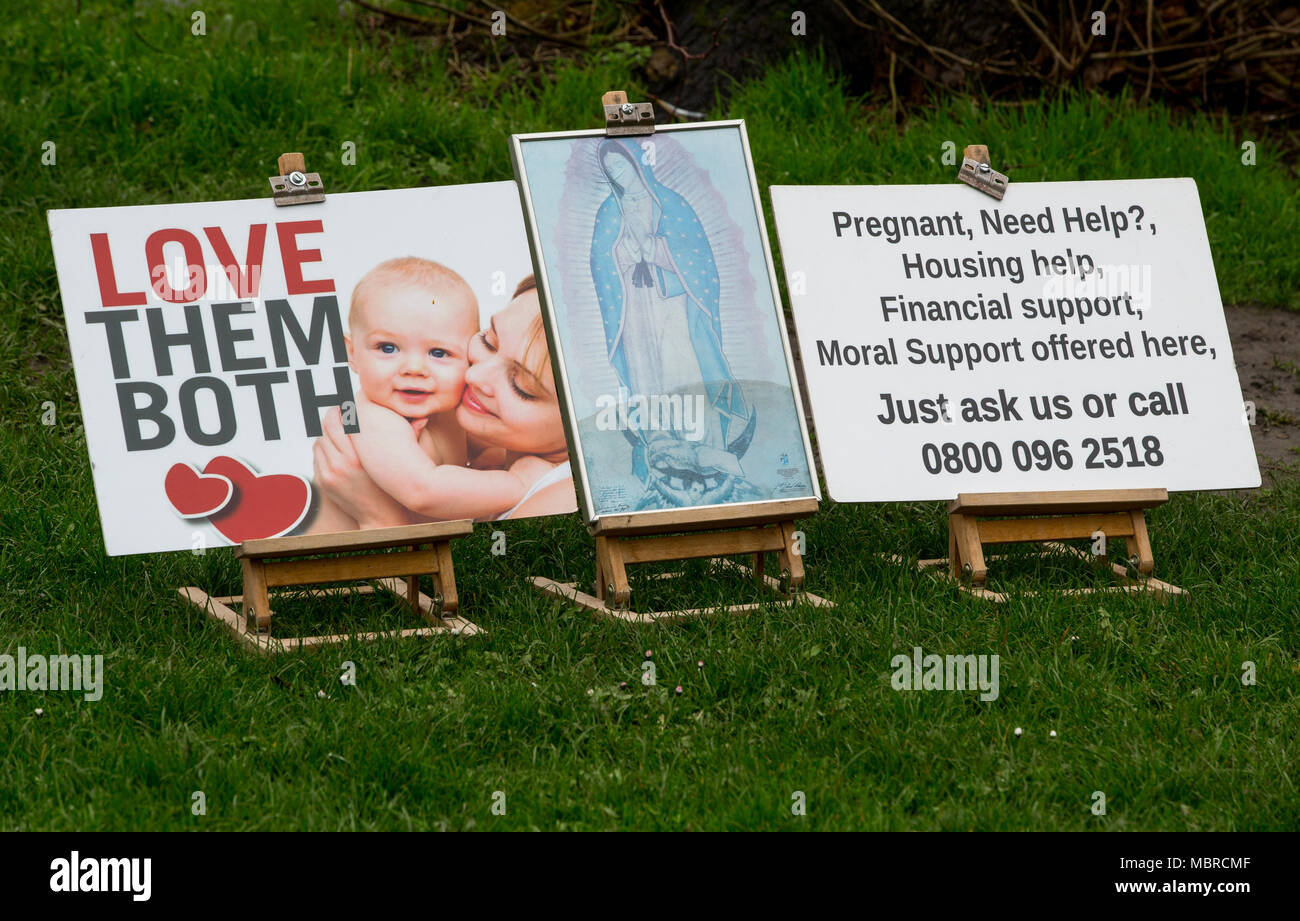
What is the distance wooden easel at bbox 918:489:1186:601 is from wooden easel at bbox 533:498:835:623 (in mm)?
523

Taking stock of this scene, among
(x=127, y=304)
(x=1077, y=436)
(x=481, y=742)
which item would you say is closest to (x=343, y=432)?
(x=127, y=304)

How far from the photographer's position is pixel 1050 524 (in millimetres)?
5074

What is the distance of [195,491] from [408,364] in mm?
786

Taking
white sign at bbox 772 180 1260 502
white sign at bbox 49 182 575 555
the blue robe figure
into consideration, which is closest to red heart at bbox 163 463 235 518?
white sign at bbox 49 182 575 555

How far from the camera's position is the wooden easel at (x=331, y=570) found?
4.47m

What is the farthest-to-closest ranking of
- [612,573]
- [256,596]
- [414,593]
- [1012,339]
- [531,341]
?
[1012,339] < [531,341] < [414,593] < [612,573] < [256,596]

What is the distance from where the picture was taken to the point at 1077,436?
16.8 feet

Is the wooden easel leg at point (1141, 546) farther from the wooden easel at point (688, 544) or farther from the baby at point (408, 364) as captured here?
the baby at point (408, 364)

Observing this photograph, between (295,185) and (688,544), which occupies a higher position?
(295,185)

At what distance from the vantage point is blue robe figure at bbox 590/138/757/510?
4.84 metres

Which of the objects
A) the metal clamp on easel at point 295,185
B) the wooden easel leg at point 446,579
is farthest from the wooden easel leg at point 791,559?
the metal clamp on easel at point 295,185

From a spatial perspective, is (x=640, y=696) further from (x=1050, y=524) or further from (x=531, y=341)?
(x=1050, y=524)

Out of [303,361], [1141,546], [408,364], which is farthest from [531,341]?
[1141,546]

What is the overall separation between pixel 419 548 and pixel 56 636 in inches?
43.9
